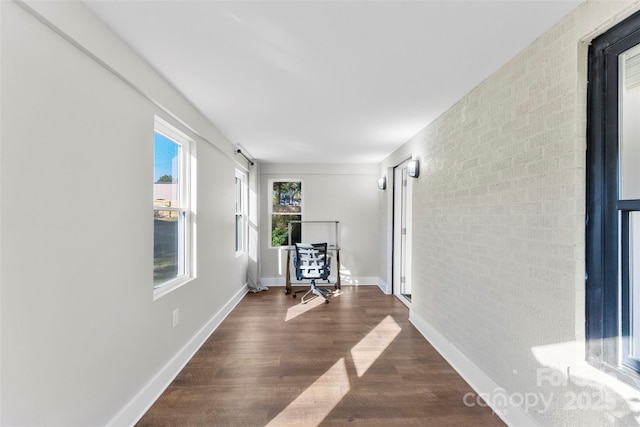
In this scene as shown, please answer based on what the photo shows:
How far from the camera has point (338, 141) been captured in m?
3.89

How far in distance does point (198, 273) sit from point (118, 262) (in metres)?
1.23

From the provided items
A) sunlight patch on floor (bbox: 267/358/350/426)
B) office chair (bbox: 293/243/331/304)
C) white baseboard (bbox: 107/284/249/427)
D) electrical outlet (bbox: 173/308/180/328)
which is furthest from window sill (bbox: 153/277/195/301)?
office chair (bbox: 293/243/331/304)

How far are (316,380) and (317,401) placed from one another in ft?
0.85

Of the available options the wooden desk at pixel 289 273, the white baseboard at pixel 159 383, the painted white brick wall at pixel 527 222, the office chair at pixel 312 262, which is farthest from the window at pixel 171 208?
the painted white brick wall at pixel 527 222

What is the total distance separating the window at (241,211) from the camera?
471 cm

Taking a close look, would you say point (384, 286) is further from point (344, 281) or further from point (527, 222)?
point (527, 222)

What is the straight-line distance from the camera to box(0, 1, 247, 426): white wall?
3.67 ft

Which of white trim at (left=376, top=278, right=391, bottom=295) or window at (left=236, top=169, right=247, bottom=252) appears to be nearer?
window at (left=236, top=169, right=247, bottom=252)

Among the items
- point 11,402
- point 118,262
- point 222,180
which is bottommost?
point 11,402

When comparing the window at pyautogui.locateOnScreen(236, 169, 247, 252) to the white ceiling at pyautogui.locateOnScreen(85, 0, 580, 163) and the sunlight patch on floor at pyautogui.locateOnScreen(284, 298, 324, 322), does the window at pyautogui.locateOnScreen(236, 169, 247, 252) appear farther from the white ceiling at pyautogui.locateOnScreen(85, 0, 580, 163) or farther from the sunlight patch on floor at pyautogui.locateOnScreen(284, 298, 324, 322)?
the white ceiling at pyautogui.locateOnScreen(85, 0, 580, 163)

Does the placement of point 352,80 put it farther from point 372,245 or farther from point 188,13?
point 372,245

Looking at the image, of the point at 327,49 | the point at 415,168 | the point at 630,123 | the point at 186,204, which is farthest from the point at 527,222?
the point at 186,204

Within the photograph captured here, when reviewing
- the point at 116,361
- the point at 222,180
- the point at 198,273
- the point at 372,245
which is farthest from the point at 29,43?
the point at 372,245

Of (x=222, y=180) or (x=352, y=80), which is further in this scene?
(x=222, y=180)
